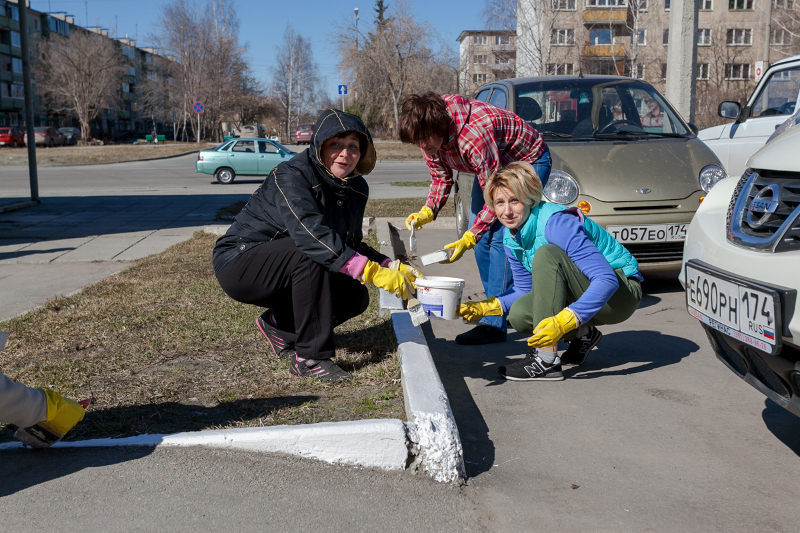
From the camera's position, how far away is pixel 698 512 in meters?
2.29

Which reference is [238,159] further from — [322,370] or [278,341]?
[322,370]

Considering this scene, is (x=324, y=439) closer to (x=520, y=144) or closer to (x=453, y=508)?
(x=453, y=508)

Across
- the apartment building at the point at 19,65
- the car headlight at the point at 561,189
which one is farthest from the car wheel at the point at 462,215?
the apartment building at the point at 19,65

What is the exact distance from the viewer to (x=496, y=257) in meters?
4.30

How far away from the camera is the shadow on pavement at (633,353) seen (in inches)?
151

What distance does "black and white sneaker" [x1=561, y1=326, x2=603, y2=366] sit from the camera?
3822 mm

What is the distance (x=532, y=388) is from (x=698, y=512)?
1.32 m

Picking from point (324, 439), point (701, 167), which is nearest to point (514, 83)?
point (701, 167)

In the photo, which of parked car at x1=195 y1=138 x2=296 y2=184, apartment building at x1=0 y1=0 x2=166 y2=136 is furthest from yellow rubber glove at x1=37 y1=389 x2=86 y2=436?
apartment building at x1=0 y1=0 x2=166 y2=136

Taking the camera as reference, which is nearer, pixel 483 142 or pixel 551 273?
pixel 551 273

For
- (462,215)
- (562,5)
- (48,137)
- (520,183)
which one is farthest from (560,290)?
(48,137)

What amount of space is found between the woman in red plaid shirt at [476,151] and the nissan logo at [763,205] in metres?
1.58

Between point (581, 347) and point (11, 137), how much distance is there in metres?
49.4

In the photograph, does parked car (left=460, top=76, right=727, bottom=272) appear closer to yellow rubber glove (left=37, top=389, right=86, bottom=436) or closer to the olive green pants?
the olive green pants
